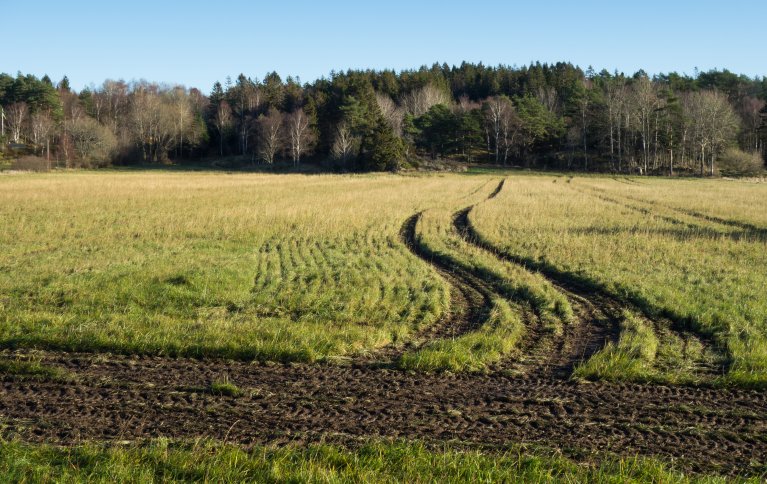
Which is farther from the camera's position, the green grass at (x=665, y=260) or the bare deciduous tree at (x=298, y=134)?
the bare deciduous tree at (x=298, y=134)

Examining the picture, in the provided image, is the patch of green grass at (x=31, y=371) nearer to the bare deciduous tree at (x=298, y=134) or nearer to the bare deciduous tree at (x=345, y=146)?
the bare deciduous tree at (x=345, y=146)

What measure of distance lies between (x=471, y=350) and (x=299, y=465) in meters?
4.54

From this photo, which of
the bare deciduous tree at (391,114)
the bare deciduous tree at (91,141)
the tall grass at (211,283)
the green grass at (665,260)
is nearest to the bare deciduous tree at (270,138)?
the bare deciduous tree at (391,114)

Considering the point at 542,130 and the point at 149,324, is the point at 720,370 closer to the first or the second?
the point at 149,324

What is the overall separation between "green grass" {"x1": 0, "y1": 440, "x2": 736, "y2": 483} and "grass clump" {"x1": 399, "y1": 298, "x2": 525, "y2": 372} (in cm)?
286

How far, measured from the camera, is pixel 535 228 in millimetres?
25391

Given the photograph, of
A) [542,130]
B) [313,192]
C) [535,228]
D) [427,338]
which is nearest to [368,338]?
[427,338]

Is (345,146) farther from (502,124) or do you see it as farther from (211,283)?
(211,283)

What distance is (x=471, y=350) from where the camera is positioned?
9.57m

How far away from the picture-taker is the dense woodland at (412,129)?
87.9 metres

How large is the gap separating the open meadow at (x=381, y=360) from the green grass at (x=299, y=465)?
0.03 m

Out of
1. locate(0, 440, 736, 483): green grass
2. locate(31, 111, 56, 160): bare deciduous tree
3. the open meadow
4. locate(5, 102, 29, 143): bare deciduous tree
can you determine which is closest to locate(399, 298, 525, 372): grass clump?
the open meadow

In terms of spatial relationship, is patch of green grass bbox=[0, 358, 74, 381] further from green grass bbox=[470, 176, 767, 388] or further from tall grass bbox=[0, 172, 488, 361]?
green grass bbox=[470, 176, 767, 388]

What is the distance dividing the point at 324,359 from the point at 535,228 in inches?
706
